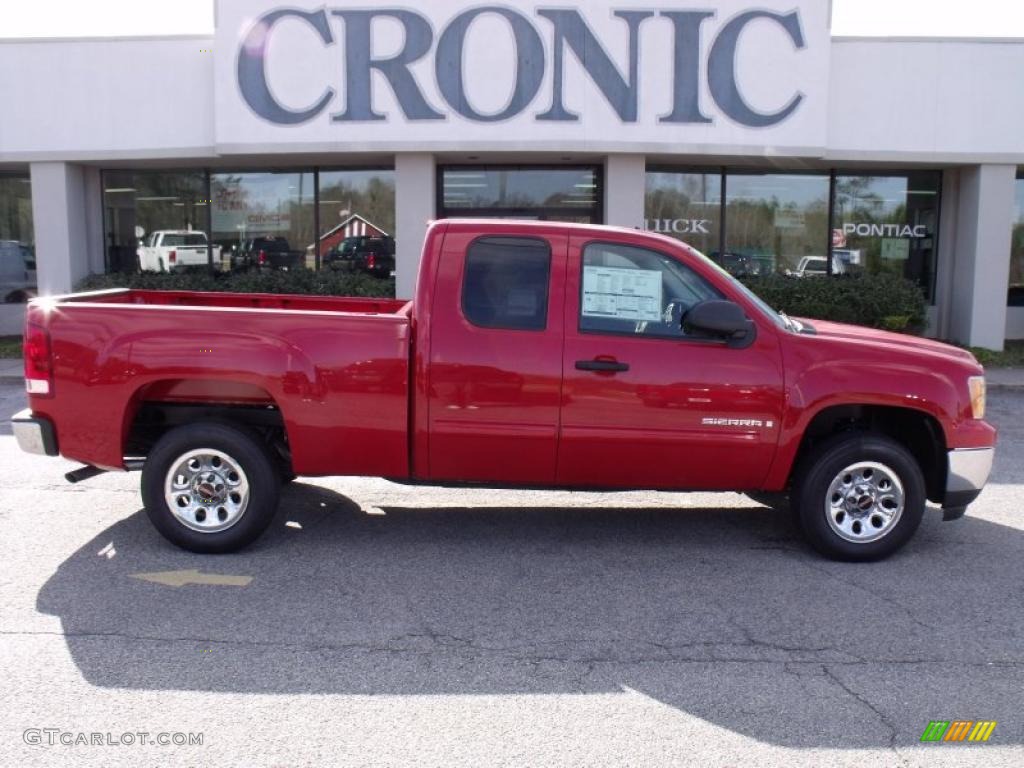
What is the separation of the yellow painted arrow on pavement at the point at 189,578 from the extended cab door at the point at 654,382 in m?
2.03

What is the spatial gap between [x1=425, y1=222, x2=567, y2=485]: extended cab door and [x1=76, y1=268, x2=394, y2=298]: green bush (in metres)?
9.58

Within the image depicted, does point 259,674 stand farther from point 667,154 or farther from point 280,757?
point 667,154

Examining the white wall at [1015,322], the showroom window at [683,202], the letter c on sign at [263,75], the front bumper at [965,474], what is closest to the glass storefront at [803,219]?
the showroom window at [683,202]

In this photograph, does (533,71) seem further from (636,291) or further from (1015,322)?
(1015,322)

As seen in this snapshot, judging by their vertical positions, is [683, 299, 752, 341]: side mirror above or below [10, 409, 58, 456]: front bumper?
above

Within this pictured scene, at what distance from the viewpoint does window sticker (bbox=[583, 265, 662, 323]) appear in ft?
19.0

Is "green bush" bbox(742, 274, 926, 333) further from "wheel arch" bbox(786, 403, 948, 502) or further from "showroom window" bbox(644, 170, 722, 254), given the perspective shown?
"wheel arch" bbox(786, 403, 948, 502)

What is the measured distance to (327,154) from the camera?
14.8 metres

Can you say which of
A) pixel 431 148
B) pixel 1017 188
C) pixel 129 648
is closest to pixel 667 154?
pixel 431 148

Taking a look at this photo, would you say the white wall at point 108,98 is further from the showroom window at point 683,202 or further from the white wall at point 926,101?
the white wall at point 926,101

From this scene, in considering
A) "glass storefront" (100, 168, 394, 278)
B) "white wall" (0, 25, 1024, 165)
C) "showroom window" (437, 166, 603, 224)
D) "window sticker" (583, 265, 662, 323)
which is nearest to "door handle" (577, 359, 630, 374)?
"window sticker" (583, 265, 662, 323)

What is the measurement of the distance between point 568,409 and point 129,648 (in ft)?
8.81

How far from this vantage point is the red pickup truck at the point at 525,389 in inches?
223

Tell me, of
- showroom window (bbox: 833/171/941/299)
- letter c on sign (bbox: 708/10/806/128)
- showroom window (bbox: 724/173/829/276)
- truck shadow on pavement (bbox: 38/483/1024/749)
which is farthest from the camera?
showroom window (bbox: 833/171/941/299)
